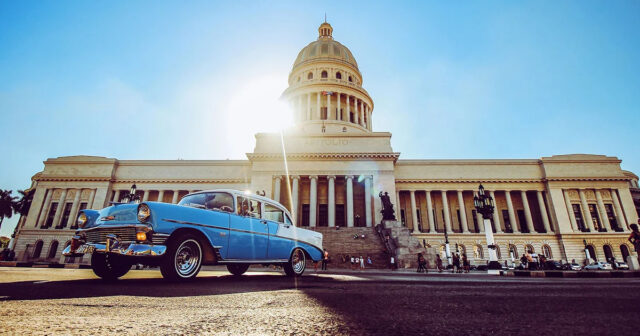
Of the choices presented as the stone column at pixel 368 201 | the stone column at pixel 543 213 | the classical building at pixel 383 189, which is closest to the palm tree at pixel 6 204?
the classical building at pixel 383 189

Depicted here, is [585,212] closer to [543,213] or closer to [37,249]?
[543,213]

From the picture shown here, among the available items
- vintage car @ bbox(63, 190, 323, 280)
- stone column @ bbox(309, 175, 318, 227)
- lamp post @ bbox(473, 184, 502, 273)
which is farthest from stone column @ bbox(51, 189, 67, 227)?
lamp post @ bbox(473, 184, 502, 273)

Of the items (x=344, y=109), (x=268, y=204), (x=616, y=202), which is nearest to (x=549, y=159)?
(x=616, y=202)

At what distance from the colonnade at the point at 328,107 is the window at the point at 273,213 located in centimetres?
4061

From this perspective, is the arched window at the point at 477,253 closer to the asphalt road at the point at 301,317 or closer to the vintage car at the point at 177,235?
the vintage car at the point at 177,235

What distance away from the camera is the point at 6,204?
47.3 metres

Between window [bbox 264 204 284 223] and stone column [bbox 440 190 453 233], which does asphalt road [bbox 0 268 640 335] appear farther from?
stone column [bbox 440 190 453 233]

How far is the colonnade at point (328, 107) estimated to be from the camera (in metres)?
47.7

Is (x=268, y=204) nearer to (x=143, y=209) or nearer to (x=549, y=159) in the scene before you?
(x=143, y=209)

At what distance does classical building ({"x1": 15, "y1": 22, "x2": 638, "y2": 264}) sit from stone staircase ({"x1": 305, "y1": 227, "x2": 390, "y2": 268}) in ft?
13.1

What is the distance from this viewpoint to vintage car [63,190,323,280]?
4297 millimetres

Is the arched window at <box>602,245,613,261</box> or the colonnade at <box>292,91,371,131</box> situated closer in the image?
the arched window at <box>602,245,613,261</box>

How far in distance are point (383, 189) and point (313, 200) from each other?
7.96m

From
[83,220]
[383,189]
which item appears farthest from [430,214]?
[83,220]
